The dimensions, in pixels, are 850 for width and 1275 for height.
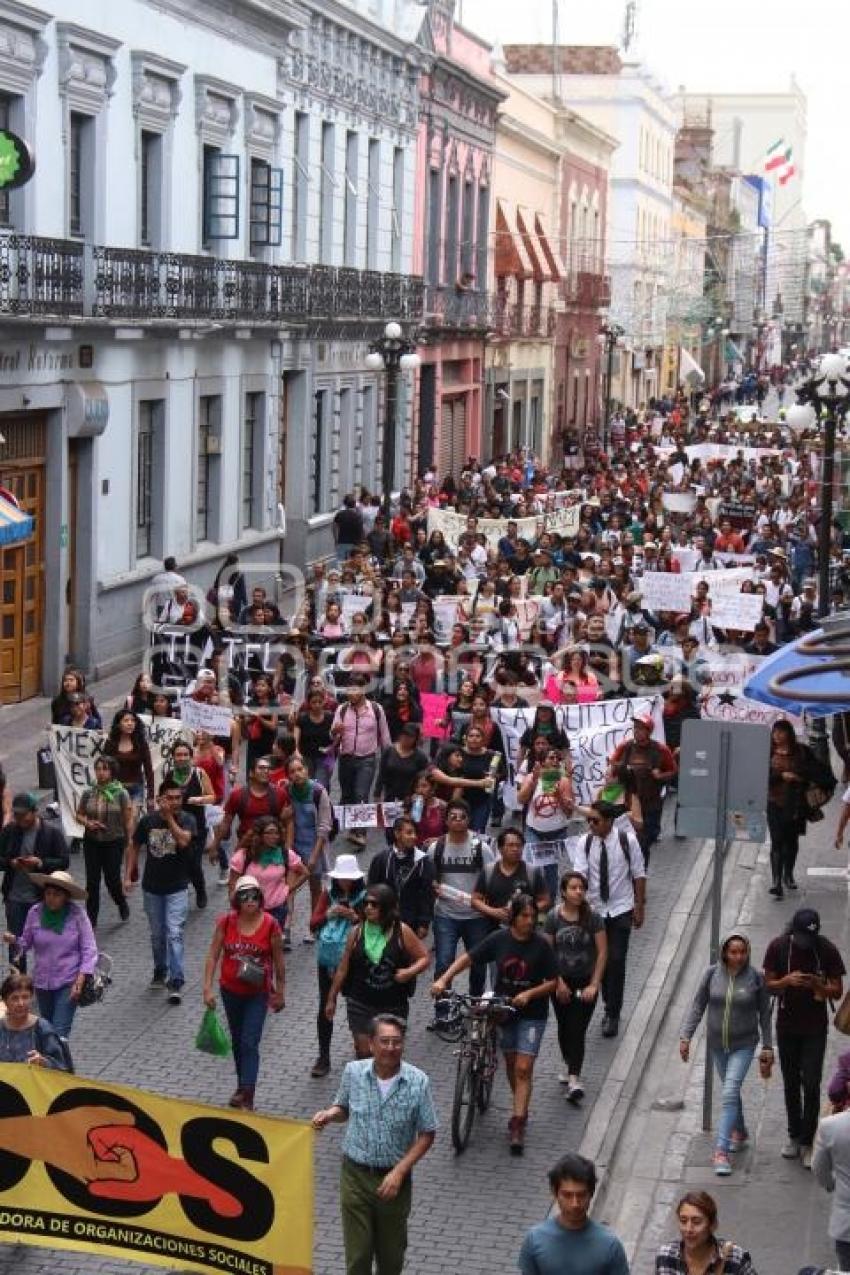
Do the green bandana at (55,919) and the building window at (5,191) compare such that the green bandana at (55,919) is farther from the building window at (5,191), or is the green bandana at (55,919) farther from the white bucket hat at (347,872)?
the building window at (5,191)

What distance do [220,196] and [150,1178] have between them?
22.6m

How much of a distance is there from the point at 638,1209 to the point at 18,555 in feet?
47.9

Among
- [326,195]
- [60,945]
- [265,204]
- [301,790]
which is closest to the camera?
[60,945]

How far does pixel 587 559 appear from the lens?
27.8 meters

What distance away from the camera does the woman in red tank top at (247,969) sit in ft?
39.0

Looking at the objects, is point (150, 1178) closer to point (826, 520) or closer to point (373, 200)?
point (826, 520)

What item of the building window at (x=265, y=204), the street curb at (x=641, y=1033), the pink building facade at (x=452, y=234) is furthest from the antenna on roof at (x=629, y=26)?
the street curb at (x=641, y=1033)

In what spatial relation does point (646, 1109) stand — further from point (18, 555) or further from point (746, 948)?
point (18, 555)

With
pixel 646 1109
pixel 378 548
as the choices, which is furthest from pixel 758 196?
pixel 646 1109

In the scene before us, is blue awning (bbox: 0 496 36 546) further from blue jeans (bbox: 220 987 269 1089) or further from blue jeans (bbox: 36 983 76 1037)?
blue jeans (bbox: 220 987 269 1089)

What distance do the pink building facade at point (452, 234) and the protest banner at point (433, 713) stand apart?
2635cm

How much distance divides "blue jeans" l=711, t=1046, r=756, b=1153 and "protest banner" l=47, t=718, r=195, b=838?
6.28 m

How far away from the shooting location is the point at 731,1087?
39.0 feet

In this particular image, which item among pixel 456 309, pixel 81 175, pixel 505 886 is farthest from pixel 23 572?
pixel 456 309
